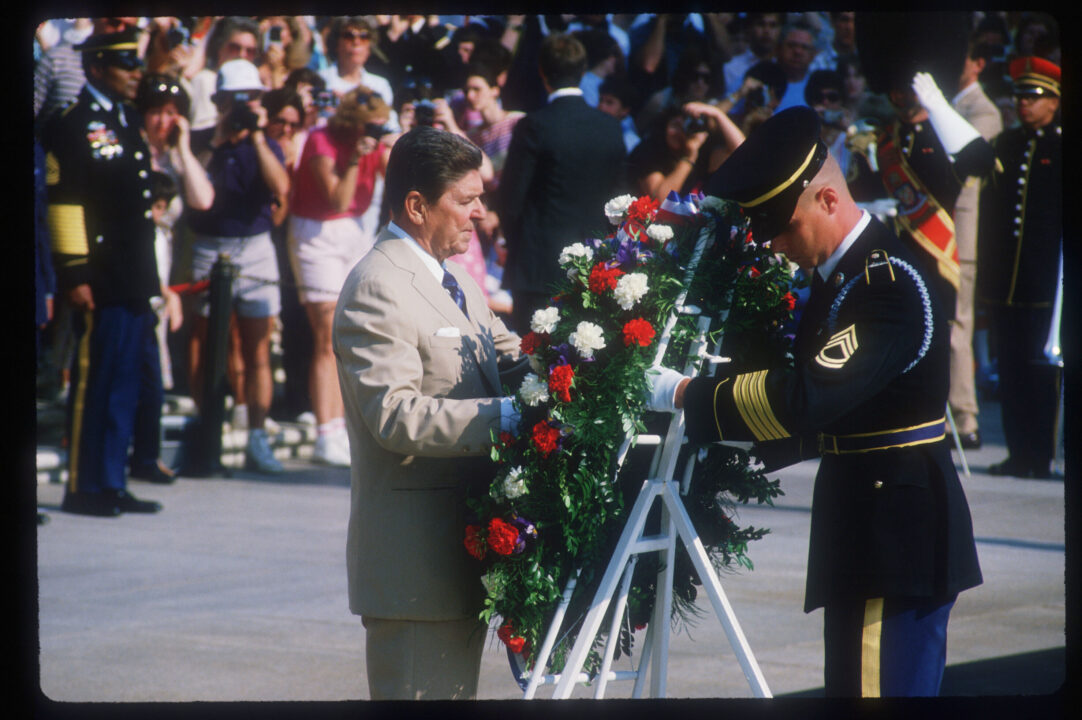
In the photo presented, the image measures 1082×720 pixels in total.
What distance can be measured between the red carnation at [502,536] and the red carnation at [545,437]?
0.20 meters

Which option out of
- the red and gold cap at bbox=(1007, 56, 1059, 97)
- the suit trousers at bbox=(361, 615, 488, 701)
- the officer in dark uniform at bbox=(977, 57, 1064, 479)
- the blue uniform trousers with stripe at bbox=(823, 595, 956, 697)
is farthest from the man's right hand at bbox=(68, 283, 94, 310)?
the red and gold cap at bbox=(1007, 56, 1059, 97)

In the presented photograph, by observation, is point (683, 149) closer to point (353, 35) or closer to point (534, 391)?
point (353, 35)

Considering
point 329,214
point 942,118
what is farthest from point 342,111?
point 942,118

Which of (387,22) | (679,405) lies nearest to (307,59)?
(387,22)

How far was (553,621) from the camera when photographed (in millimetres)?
3291

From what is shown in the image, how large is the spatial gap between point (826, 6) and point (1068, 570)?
1.65 m

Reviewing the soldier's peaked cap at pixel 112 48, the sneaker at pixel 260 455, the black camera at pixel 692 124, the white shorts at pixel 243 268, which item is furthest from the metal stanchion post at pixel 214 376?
the black camera at pixel 692 124

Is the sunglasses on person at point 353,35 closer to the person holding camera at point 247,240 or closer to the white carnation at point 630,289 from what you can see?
the person holding camera at point 247,240

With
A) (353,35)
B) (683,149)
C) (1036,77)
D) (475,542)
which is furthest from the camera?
(353,35)

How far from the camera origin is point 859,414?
10.3ft

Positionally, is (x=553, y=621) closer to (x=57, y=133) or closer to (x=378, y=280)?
(x=378, y=280)

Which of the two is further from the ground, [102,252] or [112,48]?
[112,48]

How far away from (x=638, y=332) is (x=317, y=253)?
5.90 metres

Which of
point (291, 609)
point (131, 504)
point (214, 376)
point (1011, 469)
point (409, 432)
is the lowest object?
point (131, 504)
